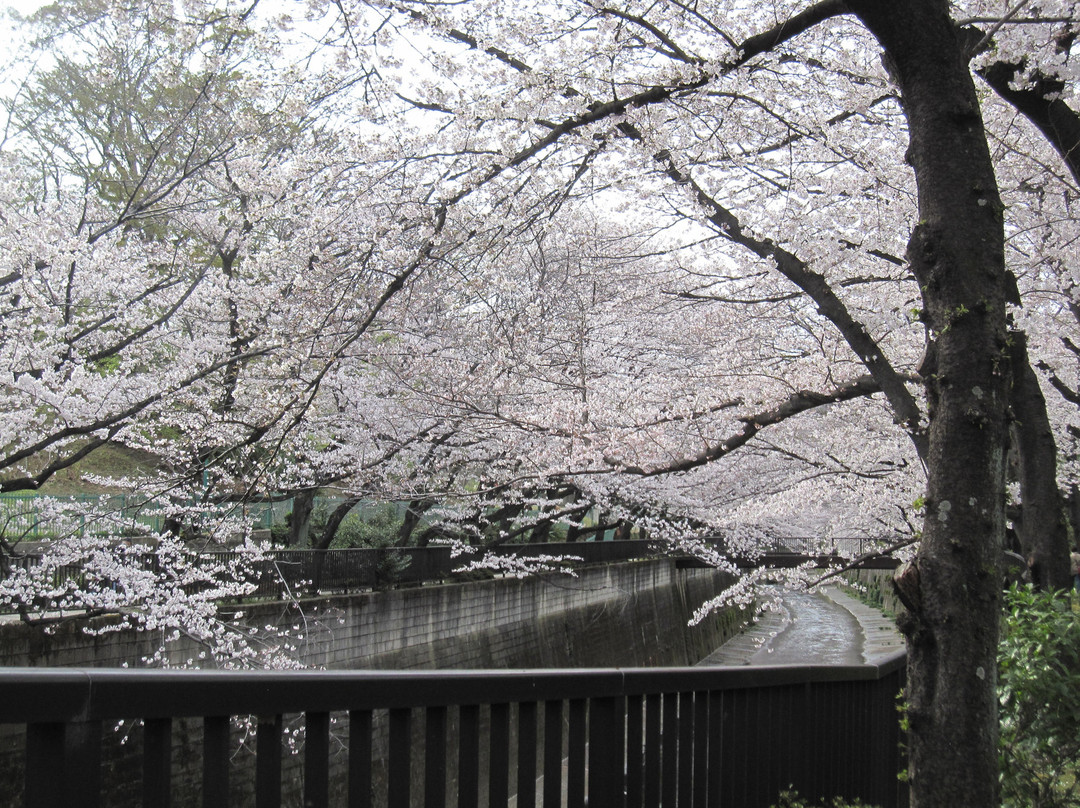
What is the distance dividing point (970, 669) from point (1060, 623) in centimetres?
182

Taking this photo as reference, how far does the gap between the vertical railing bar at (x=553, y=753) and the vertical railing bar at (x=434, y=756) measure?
43cm

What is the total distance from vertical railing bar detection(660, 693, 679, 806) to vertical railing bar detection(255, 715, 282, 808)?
5.80 feet

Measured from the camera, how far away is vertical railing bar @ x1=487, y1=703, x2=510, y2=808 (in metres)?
2.41

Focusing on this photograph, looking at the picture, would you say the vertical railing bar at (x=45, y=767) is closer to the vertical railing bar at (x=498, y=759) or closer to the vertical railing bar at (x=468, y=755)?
the vertical railing bar at (x=468, y=755)

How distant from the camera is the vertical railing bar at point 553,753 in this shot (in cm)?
262

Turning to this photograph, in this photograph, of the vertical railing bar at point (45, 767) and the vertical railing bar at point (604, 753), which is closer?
the vertical railing bar at point (45, 767)

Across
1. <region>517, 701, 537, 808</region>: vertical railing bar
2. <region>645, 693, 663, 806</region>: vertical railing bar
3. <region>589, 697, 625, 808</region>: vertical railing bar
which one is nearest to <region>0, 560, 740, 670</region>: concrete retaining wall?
<region>645, 693, 663, 806</region>: vertical railing bar

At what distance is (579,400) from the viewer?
10.8 metres

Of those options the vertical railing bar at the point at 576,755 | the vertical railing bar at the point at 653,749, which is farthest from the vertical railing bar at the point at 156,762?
the vertical railing bar at the point at 653,749

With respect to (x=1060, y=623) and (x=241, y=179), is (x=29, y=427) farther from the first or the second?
(x=1060, y=623)

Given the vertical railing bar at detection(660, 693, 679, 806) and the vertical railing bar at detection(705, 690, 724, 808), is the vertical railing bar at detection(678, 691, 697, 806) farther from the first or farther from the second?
the vertical railing bar at detection(705, 690, 724, 808)

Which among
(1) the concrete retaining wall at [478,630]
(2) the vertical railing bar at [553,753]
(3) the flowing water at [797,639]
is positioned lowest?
(3) the flowing water at [797,639]

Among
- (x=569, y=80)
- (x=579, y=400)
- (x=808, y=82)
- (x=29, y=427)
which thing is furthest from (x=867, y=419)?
(x=29, y=427)

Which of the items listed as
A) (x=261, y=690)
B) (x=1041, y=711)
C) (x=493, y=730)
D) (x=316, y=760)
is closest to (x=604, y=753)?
(x=493, y=730)
